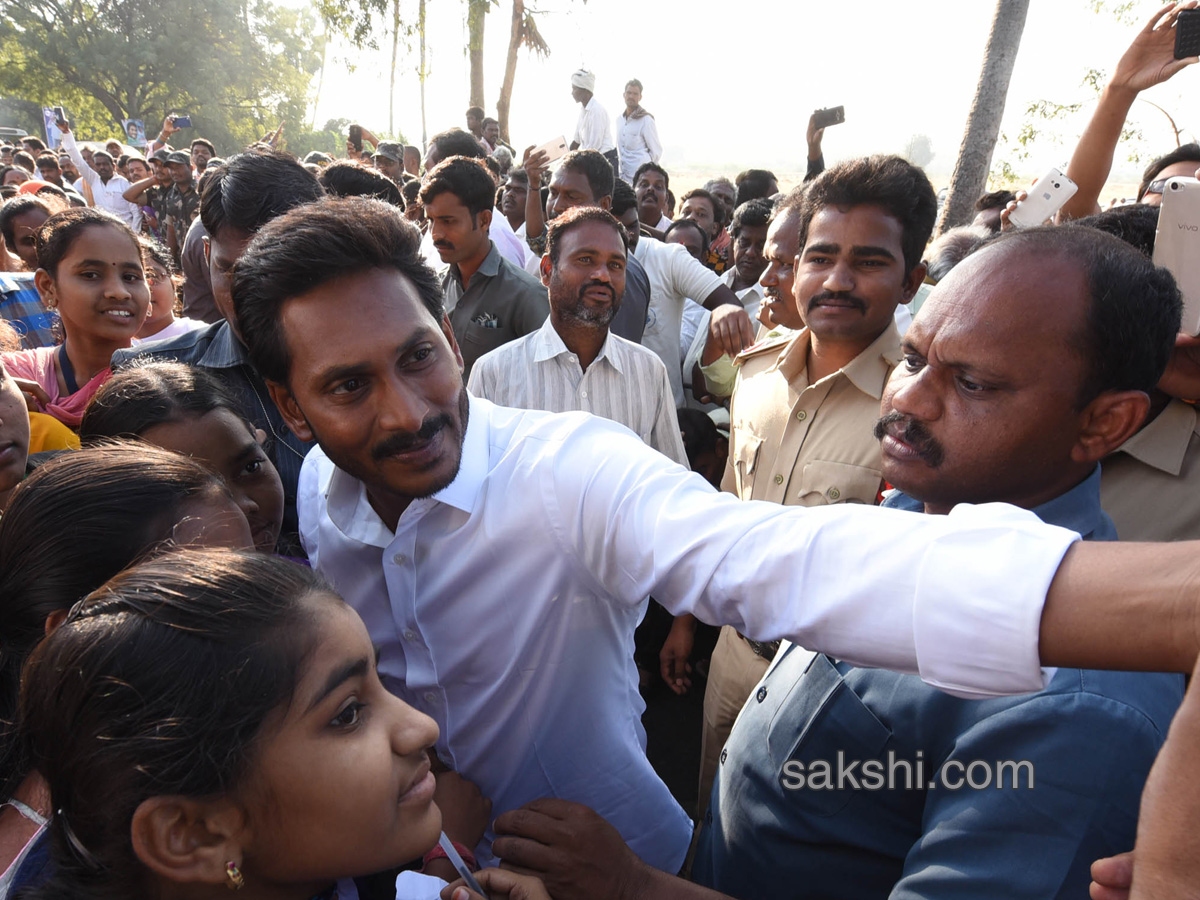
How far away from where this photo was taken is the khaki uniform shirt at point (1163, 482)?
72.3 inches

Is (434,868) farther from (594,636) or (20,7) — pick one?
(20,7)

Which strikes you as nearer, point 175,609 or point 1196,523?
point 175,609

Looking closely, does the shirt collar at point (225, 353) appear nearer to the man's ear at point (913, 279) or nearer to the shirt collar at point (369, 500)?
the shirt collar at point (369, 500)

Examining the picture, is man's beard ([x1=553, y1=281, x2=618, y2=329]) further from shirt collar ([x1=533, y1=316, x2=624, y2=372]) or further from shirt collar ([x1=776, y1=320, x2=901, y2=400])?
shirt collar ([x1=776, y1=320, x2=901, y2=400])

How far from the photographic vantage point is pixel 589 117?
1054 cm

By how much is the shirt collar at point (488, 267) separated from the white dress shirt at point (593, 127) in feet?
22.1

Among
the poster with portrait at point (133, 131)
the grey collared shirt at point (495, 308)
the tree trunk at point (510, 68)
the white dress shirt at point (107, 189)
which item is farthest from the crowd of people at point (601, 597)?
the poster with portrait at point (133, 131)

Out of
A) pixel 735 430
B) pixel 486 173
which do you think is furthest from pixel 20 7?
pixel 735 430

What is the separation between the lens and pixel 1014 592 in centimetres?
74

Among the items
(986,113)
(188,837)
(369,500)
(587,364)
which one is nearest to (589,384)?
(587,364)

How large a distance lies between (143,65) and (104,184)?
28154 millimetres

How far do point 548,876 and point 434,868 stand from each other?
23 centimetres

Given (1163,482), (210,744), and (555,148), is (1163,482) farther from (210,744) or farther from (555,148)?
(555,148)

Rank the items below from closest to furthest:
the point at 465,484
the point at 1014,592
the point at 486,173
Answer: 1. the point at 1014,592
2. the point at 465,484
3. the point at 486,173
